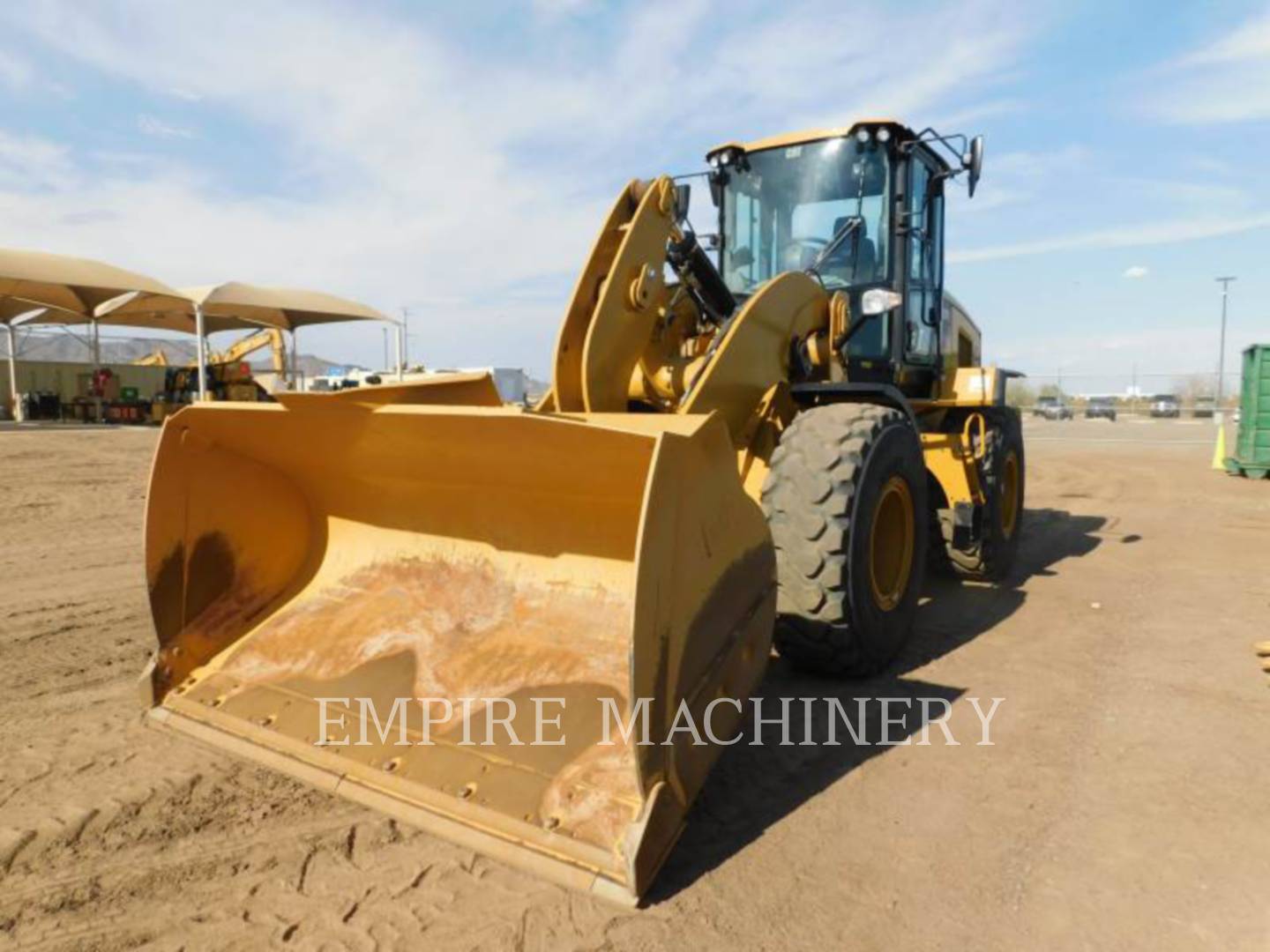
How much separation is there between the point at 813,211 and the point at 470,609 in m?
3.15

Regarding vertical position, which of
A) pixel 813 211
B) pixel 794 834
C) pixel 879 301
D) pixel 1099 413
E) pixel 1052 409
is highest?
pixel 813 211

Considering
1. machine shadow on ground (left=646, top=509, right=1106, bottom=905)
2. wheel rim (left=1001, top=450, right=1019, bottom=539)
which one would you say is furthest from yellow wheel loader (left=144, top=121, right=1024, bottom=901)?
wheel rim (left=1001, top=450, right=1019, bottom=539)

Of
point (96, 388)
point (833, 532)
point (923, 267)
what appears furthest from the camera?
point (96, 388)

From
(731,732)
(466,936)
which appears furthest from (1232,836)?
(466,936)

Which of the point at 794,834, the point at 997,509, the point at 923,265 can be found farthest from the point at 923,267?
the point at 794,834

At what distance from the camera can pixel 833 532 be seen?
134 inches

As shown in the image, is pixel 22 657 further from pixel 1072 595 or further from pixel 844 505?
pixel 1072 595

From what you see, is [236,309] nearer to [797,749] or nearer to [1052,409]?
[797,749]

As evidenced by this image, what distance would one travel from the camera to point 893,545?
4.20 metres

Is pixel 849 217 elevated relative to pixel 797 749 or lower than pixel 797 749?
elevated

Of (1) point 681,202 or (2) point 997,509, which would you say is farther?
(2) point 997,509

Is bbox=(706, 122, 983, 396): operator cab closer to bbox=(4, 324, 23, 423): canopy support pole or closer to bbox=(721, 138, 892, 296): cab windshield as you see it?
bbox=(721, 138, 892, 296): cab windshield

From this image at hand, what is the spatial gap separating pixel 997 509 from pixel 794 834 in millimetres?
3873

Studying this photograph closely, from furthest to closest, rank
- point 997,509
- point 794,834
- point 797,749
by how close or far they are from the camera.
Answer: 1. point 997,509
2. point 797,749
3. point 794,834
